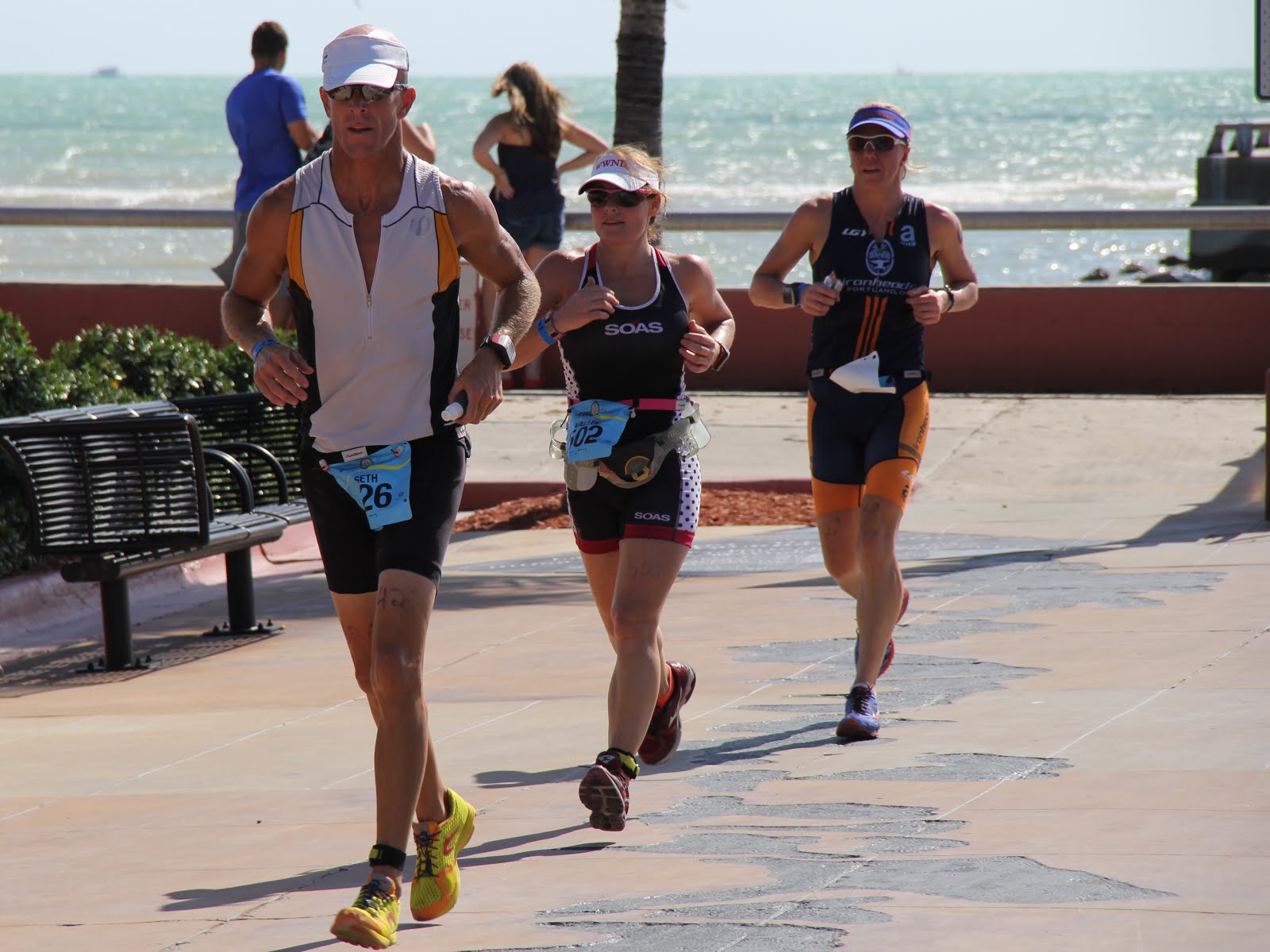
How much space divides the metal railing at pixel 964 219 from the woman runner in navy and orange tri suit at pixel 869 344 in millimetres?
5969

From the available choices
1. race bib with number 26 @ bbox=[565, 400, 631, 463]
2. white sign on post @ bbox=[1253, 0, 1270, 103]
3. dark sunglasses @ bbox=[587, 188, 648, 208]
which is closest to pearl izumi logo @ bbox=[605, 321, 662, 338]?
race bib with number 26 @ bbox=[565, 400, 631, 463]

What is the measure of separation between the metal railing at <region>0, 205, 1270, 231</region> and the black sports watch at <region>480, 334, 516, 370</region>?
26.0 feet

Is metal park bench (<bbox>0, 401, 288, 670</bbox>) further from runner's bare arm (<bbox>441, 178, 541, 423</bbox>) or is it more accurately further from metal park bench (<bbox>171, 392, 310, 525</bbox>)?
runner's bare arm (<bbox>441, 178, 541, 423</bbox>)

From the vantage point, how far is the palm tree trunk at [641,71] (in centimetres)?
1154

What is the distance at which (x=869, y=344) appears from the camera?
6.55m

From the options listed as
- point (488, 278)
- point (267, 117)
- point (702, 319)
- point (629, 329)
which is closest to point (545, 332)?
point (629, 329)

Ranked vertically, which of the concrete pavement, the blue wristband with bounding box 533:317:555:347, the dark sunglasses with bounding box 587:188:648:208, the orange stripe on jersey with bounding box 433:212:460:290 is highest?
the dark sunglasses with bounding box 587:188:648:208

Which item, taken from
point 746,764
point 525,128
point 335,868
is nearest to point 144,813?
point 335,868

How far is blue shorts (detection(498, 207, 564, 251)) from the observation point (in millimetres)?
13039

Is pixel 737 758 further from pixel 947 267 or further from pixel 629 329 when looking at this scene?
pixel 947 267

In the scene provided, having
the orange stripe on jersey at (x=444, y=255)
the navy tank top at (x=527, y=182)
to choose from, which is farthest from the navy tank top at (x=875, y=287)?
the navy tank top at (x=527, y=182)

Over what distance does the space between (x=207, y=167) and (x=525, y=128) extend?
6654cm

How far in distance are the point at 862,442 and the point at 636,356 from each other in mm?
1230

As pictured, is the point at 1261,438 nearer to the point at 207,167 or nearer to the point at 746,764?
the point at 746,764
